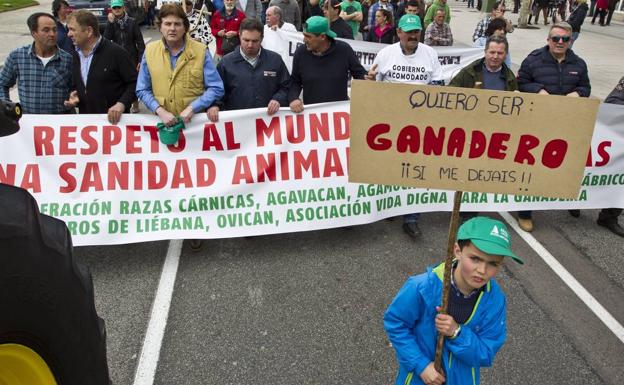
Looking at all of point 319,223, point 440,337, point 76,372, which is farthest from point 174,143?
point 440,337

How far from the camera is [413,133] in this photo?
2203 millimetres

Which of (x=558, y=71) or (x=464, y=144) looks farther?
(x=558, y=71)

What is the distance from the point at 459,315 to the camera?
222cm

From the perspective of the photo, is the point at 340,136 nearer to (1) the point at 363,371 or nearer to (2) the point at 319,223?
(2) the point at 319,223

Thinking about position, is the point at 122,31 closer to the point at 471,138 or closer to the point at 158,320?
the point at 158,320

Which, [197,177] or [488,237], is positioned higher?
[488,237]

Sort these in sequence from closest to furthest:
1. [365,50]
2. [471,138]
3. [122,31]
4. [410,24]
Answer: [471,138], [410,24], [365,50], [122,31]

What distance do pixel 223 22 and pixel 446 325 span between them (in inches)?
286

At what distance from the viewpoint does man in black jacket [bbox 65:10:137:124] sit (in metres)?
4.68

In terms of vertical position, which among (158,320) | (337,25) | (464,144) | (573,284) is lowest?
(158,320)

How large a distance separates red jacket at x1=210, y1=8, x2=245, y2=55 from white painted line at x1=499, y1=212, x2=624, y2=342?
521 cm

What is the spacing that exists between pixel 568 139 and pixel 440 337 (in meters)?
0.99

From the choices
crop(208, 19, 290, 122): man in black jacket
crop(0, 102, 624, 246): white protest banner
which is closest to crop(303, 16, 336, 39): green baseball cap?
crop(208, 19, 290, 122): man in black jacket

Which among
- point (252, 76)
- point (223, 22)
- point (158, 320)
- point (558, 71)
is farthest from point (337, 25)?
point (158, 320)
